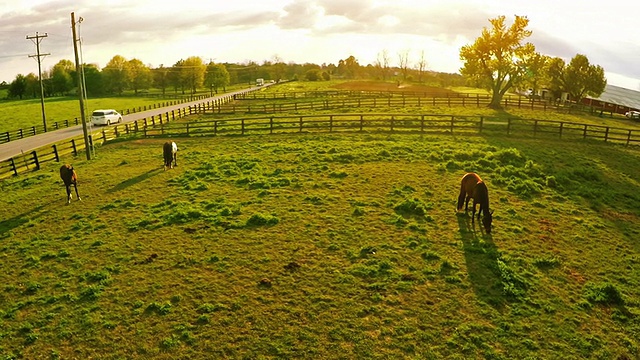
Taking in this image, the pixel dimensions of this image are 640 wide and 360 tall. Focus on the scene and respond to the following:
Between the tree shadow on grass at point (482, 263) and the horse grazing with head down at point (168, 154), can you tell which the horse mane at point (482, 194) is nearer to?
the tree shadow on grass at point (482, 263)

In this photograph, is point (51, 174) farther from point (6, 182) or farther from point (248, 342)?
point (248, 342)

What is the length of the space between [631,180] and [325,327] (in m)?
16.9

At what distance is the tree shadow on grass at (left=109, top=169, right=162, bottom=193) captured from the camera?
15.2 metres

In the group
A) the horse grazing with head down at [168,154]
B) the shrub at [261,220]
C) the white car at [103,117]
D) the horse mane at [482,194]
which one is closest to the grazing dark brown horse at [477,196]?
the horse mane at [482,194]

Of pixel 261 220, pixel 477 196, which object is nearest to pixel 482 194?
pixel 477 196

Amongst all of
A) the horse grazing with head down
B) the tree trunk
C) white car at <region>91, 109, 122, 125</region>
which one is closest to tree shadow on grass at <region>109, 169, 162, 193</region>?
the horse grazing with head down

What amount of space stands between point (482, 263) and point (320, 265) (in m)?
4.03

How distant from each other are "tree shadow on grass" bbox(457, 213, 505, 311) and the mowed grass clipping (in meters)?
0.05

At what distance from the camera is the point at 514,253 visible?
9.91 metres

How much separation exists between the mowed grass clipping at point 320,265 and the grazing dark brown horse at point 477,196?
0.43 m

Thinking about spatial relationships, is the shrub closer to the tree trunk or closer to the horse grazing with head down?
the horse grazing with head down

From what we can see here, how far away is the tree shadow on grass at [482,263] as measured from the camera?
321 inches

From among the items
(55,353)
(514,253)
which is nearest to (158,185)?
(55,353)

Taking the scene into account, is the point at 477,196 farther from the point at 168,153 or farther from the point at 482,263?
the point at 168,153
